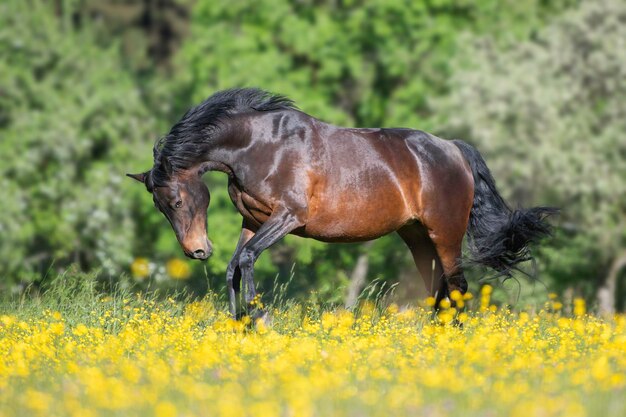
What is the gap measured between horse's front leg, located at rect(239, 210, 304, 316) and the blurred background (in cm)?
1160

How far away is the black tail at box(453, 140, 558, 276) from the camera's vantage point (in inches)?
423

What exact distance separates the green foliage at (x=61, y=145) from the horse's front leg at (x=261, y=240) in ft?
52.9

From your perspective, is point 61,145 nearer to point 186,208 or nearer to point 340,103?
point 340,103

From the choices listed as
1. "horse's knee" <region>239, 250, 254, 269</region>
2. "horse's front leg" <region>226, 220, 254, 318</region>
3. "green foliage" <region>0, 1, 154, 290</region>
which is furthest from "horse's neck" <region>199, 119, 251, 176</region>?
"green foliage" <region>0, 1, 154, 290</region>

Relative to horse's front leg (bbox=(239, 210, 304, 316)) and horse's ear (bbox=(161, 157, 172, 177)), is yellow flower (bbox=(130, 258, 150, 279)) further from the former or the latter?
horse's front leg (bbox=(239, 210, 304, 316))

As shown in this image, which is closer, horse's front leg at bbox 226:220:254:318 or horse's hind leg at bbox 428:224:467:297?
horse's front leg at bbox 226:220:254:318

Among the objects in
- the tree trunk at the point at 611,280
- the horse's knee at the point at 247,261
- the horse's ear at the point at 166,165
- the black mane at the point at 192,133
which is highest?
the black mane at the point at 192,133

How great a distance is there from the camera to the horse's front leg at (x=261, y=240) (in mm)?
8992

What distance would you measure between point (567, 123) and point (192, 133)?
650 inches

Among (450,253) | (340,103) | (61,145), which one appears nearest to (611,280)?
(340,103)

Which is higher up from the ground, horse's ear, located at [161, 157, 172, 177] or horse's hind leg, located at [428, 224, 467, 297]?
horse's ear, located at [161, 157, 172, 177]

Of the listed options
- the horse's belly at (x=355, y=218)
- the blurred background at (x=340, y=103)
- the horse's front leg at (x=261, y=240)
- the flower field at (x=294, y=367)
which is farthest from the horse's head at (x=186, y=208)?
the blurred background at (x=340, y=103)

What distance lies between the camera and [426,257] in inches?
424

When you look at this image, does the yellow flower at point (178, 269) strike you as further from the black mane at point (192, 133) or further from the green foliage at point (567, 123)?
the green foliage at point (567, 123)
